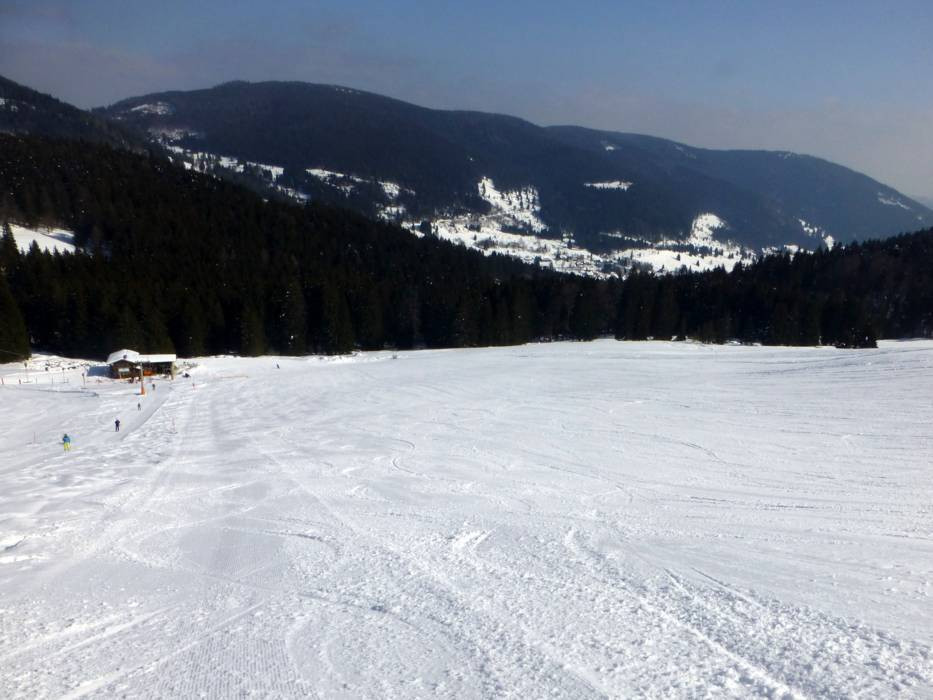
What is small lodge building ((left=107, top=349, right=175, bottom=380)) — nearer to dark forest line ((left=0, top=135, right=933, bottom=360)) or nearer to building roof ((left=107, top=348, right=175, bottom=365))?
building roof ((left=107, top=348, right=175, bottom=365))

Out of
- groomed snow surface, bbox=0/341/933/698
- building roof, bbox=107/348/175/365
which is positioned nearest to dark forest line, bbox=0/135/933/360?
building roof, bbox=107/348/175/365

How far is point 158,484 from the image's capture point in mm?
15594

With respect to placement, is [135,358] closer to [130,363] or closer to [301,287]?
[130,363]

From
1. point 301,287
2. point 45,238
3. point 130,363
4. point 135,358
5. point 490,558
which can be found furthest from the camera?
point 45,238

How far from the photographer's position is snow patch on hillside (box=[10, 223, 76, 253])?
7888 centimetres

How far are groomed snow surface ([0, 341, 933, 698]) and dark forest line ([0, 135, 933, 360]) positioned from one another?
134ft

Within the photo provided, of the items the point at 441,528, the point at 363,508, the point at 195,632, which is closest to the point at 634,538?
the point at 441,528

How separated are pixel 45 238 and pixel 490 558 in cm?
10328

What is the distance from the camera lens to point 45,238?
83.9 m

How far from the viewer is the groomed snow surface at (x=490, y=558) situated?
567 cm

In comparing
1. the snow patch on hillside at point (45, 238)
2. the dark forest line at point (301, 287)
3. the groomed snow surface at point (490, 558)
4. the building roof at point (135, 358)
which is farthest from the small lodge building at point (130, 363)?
the snow patch on hillside at point (45, 238)

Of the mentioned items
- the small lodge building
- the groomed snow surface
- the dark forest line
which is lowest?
the groomed snow surface

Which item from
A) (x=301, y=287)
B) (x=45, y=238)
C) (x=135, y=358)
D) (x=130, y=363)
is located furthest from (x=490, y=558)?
(x=45, y=238)

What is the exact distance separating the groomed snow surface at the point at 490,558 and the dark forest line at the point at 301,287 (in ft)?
134
